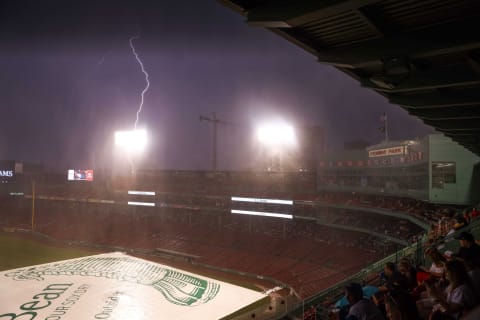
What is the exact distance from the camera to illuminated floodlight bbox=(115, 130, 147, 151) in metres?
56.2

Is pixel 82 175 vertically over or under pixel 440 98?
under

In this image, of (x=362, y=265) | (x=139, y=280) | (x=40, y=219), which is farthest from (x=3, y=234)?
(x=362, y=265)

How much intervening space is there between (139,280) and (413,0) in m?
21.1

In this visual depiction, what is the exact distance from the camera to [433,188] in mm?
22547

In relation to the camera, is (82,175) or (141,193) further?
(82,175)

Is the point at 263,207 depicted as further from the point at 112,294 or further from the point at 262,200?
the point at 112,294

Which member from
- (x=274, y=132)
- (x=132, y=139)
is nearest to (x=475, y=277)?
(x=274, y=132)

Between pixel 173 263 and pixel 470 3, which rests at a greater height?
pixel 470 3

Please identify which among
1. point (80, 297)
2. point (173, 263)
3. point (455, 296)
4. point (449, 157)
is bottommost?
point (173, 263)

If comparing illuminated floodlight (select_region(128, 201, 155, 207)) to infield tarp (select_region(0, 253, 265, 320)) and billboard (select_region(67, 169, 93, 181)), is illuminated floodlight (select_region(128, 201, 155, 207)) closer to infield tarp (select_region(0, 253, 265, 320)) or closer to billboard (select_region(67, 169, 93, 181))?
billboard (select_region(67, 169, 93, 181))

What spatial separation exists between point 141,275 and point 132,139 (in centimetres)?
3897

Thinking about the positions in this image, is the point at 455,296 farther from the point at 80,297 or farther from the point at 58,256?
the point at 58,256

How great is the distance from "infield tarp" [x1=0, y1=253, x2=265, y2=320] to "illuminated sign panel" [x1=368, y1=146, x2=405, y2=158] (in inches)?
674

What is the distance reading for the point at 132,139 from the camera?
57.1 meters
